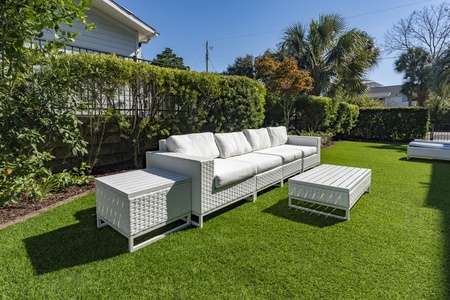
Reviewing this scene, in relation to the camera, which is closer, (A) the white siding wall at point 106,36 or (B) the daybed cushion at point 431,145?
(A) the white siding wall at point 106,36

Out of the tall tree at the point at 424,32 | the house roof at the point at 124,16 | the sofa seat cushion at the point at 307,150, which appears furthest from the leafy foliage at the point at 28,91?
the tall tree at the point at 424,32

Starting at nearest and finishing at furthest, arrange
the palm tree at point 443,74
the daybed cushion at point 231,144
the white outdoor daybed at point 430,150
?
the daybed cushion at point 231,144 → the white outdoor daybed at point 430,150 → the palm tree at point 443,74

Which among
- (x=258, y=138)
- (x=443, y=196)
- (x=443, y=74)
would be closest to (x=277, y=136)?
(x=258, y=138)

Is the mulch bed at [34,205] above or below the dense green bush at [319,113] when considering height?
below

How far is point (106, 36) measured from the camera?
745cm

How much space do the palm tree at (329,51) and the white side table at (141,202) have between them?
10493mm

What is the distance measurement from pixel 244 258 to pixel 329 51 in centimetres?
1164

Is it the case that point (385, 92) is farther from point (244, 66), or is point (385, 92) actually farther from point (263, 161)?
point (263, 161)

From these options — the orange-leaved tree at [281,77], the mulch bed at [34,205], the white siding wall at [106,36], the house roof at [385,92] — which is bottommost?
the mulch bed at [34,205]

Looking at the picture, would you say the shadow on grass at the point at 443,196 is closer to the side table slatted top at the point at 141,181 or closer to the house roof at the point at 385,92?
the side table slatted top at the point at 141,181

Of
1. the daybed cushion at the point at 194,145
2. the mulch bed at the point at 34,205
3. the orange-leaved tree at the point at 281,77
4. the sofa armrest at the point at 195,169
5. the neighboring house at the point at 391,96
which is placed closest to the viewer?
the sofa armrest at the point at 195,169

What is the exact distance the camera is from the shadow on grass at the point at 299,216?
3061mm

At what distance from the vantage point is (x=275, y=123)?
9.86m

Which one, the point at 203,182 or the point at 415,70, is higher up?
the point at 415,70
